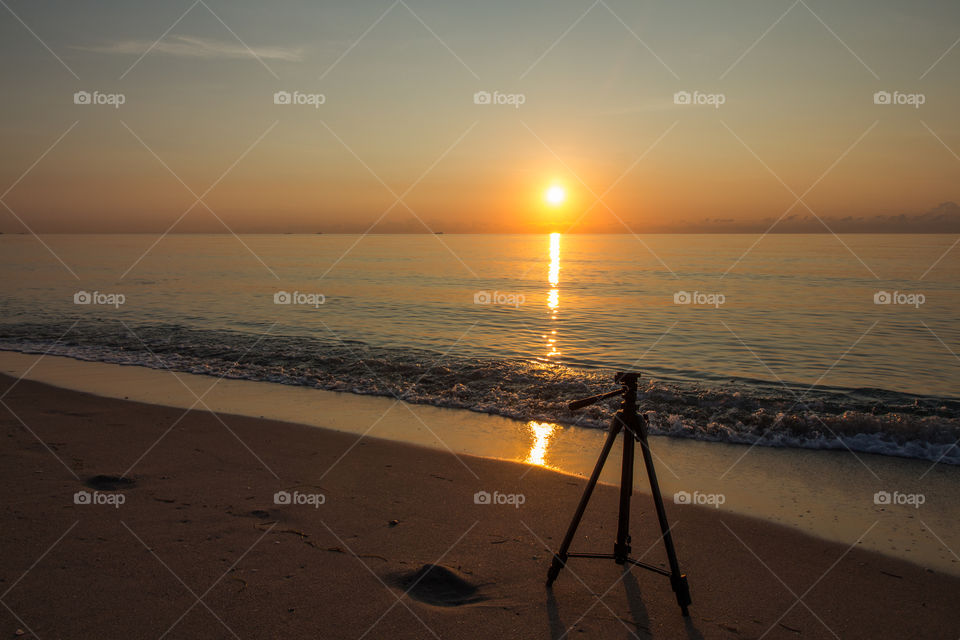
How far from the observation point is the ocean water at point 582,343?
11602 mm

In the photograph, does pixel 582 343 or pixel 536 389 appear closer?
pixel 536 389

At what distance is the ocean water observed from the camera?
11.6m

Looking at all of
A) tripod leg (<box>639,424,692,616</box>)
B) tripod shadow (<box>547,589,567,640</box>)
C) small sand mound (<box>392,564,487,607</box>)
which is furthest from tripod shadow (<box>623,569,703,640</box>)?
small sand mound (<box>392,564,487,607</box>)

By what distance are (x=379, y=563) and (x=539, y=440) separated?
486cm

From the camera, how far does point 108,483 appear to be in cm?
657

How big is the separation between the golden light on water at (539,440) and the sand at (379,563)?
0.71 metres

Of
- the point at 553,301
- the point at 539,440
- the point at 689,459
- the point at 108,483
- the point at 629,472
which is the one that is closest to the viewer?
the point at 629,472

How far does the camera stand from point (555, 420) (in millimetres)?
10898

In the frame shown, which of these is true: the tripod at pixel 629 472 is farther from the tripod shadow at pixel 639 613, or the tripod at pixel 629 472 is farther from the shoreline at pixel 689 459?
the shoreline at pixel 689 459

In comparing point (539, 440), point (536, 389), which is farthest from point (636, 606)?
point (536, 389)

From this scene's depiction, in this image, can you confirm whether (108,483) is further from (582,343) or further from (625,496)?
(582,343)

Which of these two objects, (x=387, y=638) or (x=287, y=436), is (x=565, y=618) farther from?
(x=287, y=436)

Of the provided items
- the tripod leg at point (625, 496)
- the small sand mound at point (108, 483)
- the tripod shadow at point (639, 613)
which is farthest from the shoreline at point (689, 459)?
the small sand mound at point (108, 483)

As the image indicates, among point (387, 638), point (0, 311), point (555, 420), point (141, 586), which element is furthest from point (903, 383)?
point (0, 311)
